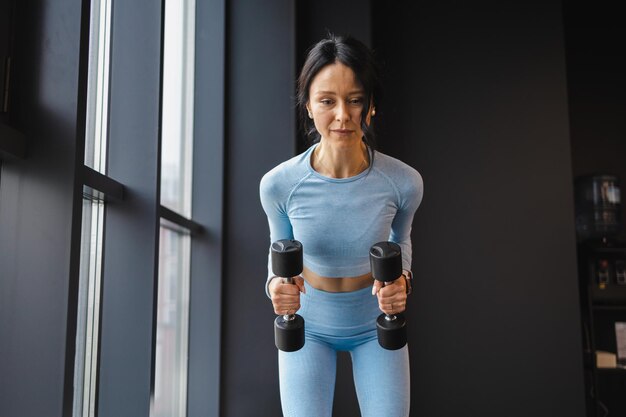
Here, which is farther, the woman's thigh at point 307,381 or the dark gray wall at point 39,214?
the woman's thigh at point 307,381

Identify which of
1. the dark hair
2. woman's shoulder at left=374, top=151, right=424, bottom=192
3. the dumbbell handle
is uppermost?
the dark hair

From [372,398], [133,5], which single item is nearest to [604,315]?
[372,398]

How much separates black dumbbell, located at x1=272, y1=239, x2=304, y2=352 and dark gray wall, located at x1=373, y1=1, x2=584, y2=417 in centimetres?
193

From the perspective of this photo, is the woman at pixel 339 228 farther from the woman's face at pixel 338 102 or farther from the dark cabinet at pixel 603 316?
the dark cabinet at pixel 603 316

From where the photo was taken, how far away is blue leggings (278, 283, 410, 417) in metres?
1.42

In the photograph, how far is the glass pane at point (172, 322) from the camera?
87.0 inches

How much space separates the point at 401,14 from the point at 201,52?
1330 millimetres

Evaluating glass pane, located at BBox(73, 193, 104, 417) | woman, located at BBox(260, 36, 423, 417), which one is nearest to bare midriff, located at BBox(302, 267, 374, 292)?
woman, located at BBox(260, 36, 423, 417)

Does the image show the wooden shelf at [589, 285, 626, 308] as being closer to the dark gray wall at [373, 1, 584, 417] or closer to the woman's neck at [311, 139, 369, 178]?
the dark gray wall at [373, 1, 584, 417]

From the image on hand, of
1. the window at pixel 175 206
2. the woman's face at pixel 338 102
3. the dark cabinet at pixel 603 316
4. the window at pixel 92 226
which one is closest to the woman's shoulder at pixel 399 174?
the woman's face at pixel 338 102

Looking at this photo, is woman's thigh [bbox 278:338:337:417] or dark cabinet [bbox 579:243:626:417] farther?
dark cabinet [bbox 579:243:626:417]

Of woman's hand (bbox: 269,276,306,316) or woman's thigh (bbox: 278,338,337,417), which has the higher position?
woman's hand (bbox: 269,276,306,316)

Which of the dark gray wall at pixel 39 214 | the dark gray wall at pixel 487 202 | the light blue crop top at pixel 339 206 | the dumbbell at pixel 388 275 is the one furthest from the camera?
the dark gray wall at pixel 487 202

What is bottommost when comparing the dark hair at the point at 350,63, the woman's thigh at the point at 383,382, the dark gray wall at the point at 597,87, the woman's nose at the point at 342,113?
the woman's thigh at the point at 383,382
